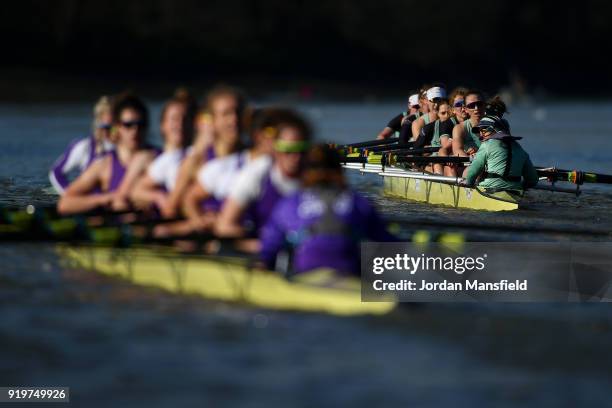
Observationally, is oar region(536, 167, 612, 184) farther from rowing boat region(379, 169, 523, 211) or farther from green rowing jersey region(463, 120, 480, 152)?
green rowing jersey region(463, 120, 480, 152)

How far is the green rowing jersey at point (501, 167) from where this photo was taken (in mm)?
19578

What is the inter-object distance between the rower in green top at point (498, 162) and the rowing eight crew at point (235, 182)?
20.8 feet

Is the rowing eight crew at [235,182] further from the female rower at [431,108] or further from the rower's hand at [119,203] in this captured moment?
the female rower at [431,108]

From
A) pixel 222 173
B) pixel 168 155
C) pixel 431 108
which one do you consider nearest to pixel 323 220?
pixel 222 173

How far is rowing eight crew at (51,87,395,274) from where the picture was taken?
35.5 feet

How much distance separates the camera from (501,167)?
1964cm

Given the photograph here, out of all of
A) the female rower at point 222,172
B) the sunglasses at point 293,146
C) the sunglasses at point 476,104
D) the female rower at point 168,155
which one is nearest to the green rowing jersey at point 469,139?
the sunglasses at point 476,104

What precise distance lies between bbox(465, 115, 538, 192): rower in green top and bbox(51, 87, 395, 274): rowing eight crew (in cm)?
635

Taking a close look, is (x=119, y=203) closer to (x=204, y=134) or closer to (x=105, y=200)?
(x=105, y=200)

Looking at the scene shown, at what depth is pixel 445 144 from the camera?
22203 millimetres

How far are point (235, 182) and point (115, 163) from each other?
3152mm

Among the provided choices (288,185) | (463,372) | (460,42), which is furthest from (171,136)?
(460,42)

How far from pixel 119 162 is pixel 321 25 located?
328 feet

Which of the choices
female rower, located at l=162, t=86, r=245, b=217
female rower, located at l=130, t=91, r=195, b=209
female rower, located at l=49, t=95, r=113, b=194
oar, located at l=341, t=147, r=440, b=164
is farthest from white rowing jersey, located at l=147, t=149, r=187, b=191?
oar, located at l=341, t=147, r=440, b=164
